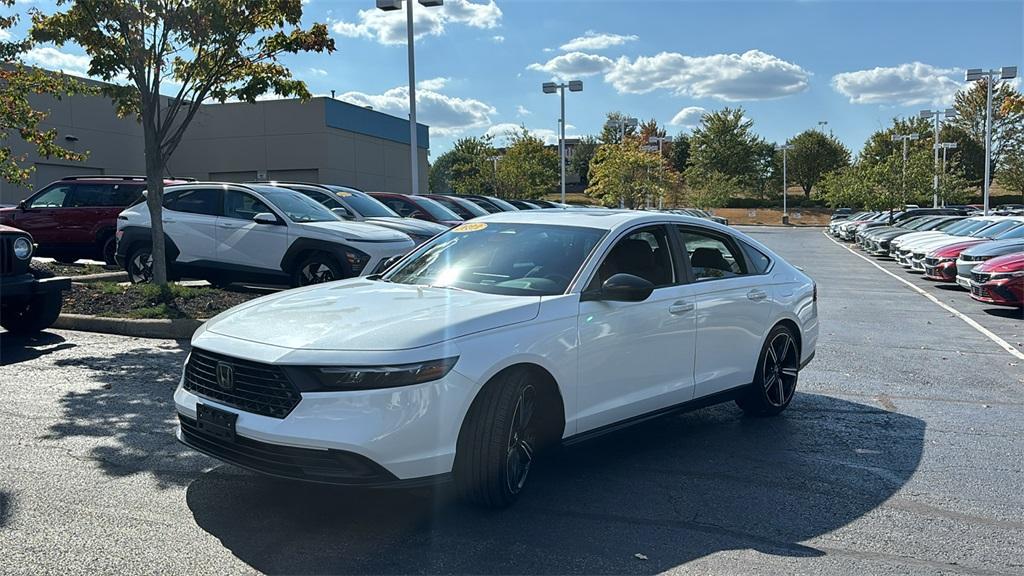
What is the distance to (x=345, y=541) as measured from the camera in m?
3.92

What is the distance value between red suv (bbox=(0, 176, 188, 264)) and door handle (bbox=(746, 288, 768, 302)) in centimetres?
1277

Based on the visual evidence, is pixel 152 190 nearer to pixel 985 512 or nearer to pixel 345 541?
pixel 345 541

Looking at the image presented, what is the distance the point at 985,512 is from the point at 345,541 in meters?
3.36

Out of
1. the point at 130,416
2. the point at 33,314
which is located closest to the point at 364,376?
the point at 130,416

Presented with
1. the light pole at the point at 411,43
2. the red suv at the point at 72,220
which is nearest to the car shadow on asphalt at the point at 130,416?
the red suv at the point at 72,220

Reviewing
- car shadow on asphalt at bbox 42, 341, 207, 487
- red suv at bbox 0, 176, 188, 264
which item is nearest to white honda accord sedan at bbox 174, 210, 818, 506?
car shadow on asphalt at bbox 42, 341, 207, 487

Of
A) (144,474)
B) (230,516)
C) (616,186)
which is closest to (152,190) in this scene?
(144,474)

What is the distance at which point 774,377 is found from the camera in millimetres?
6469

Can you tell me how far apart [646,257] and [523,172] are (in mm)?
43660

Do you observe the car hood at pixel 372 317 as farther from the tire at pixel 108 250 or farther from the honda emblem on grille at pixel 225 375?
the tire at pixel 108 250

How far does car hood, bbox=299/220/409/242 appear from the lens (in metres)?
11.4

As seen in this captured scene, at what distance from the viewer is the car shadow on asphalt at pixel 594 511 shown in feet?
12.4

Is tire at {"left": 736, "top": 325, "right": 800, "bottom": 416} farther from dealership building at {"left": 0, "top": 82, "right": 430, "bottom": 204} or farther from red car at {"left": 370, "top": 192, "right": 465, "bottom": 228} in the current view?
dealership building at {"left": 0, "top": 82, "right": 430, "bottom": 204}

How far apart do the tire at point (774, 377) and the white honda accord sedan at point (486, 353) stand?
0.03 metres
